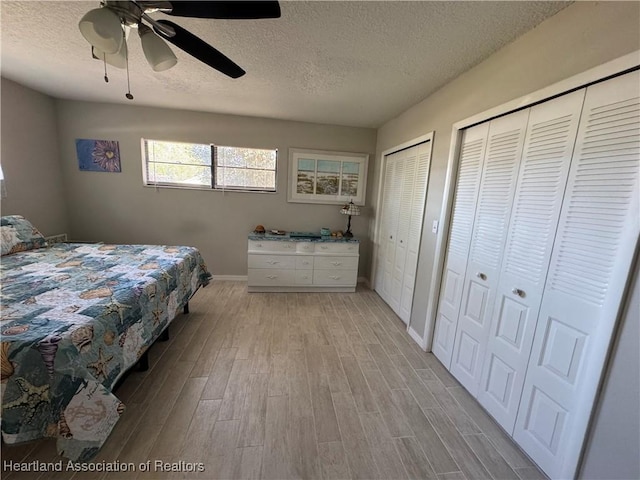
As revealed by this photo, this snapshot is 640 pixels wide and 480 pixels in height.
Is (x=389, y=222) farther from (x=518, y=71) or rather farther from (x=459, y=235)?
(x=518, y=71)

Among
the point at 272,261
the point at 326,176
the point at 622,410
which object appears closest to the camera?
the point at 622,410

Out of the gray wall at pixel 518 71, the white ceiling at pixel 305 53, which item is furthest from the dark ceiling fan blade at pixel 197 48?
the gray wall at pixel 518 71

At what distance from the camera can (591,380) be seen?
1076 mm

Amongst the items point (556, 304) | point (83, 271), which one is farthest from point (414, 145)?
point (83, 271)

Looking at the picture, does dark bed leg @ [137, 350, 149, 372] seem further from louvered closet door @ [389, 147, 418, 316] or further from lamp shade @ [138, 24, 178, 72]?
louvered closet door @ [389, 147, 418, 316]

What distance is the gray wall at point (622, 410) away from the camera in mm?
959

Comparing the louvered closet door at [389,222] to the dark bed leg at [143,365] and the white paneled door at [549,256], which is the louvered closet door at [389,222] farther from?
the dark bed leg at [143,365]

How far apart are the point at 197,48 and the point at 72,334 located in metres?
1.57

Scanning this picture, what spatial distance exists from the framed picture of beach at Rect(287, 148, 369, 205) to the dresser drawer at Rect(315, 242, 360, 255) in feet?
2.30

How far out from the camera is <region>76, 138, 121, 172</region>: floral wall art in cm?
331

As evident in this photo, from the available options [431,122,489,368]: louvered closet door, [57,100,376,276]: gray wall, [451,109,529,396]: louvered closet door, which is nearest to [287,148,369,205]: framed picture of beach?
[57,100,376,276]: gray wall

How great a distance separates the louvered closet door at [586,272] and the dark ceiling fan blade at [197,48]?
1892mm

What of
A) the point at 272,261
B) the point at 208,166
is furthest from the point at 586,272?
the point at 208,166

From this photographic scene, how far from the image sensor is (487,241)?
1721 millimetres
